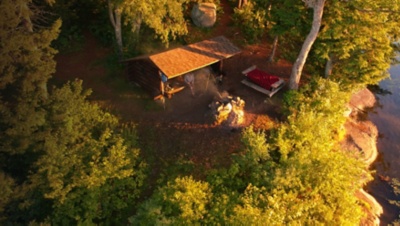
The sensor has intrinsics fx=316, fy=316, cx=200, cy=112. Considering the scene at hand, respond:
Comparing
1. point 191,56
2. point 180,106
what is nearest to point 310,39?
point 191,56

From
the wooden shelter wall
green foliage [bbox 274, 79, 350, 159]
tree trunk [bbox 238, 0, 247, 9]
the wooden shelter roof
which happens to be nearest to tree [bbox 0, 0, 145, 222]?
the wooden shelter wall

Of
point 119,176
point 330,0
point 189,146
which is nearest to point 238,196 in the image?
point 189,146

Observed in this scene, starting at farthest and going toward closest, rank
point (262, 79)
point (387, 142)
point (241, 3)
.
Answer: point (241, 3) → point (387, 142) → point (262, 79)

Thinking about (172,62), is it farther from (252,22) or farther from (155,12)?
(252,22)

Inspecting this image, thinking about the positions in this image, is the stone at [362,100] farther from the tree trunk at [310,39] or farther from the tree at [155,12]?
the tree at [155,12]

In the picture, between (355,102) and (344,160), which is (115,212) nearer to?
(344,160)

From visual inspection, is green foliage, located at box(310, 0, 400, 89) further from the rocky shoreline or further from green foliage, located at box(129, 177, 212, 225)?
green foliage, located at box(129, 177, 212, 225)

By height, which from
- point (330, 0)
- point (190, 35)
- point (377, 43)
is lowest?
point (190, 35)
